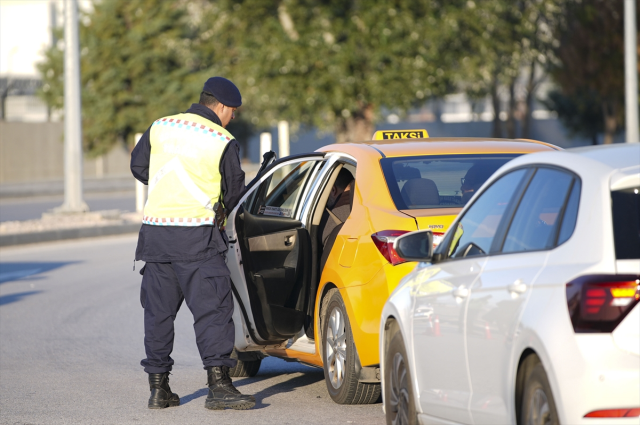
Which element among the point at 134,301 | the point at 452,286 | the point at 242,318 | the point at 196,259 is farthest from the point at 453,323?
the point at 134,301

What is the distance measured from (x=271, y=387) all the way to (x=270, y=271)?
3.16 ft

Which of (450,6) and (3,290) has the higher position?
(450,6)

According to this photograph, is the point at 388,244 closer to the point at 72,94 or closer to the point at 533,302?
the point at 533,302

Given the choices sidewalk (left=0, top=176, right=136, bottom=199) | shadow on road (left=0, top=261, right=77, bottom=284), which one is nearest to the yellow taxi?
shadow on road (left=0, top=261, right=77, bottom=284)

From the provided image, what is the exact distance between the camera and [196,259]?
20.3ft

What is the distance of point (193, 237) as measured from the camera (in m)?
6.19

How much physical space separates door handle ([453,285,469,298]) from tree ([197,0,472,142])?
26.7 metres

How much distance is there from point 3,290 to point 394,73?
20086 millimetres

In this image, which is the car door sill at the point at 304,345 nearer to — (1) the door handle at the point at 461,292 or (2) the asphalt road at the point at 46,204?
(1) the door handle at the point at 461,292

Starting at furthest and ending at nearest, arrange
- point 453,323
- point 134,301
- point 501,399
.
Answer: point 134,301
point 453,323
point 501,399

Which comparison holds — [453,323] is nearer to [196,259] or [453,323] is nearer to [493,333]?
[493,333]

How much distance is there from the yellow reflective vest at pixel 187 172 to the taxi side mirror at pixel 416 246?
1885 millimetres

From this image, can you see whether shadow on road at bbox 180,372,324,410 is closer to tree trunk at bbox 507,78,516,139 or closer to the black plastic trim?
the black plastic trim

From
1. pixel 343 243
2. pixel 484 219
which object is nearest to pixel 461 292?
pixel 484 219
